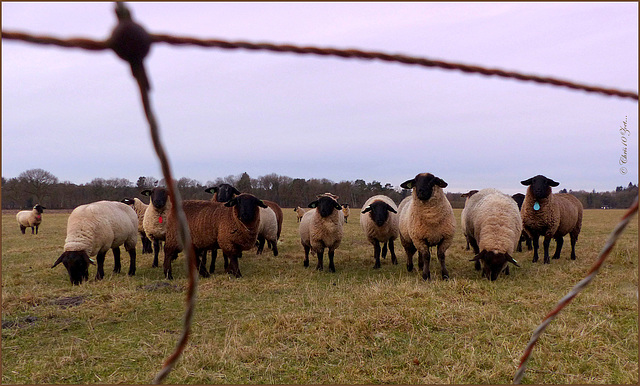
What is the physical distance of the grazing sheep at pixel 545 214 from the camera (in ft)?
27.4

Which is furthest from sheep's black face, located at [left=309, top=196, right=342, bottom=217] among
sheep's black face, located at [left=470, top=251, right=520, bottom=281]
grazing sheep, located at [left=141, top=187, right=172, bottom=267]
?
grazing sheep, located at [left=141, top=187, right=172, bottom=267]

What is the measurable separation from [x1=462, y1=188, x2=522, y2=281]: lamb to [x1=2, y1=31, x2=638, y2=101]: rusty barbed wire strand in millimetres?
5888

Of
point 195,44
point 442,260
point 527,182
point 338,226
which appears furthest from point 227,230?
point 527,182

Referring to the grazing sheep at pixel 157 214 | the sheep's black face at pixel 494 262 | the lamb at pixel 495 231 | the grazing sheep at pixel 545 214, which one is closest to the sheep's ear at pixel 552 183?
the grazing sheep at pixel 545 214

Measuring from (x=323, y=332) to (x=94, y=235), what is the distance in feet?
19.4

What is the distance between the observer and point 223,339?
3893 mm

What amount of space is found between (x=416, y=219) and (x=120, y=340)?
544cm

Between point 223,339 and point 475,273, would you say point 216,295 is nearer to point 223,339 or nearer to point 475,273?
point 223,339

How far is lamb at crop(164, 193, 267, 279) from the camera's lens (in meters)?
7.37

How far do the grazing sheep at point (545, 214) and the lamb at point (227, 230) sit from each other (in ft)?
22.4

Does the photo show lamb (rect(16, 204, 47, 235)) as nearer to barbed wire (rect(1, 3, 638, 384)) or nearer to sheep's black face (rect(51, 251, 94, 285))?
sheep's black face (rect(51, 251, 94, 285))

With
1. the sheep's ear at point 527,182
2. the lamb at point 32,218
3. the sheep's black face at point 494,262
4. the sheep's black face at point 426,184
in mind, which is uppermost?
the sheep's ear at point 527,182

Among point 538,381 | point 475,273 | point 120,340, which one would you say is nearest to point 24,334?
point 120,340

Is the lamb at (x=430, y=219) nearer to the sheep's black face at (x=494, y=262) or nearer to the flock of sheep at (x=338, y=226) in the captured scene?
the flock of sheep at (x=338, y=226)
